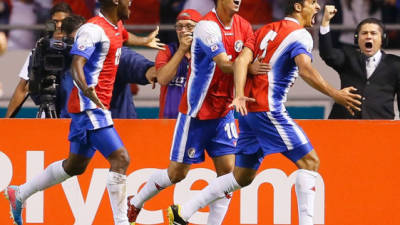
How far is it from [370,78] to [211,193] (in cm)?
203

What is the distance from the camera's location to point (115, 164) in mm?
9758

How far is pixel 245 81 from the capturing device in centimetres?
954

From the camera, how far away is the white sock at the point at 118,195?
384 inches

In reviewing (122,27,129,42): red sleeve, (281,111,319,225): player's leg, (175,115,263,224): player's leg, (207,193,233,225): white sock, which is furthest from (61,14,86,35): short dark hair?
(281,111,319,225): player's leg

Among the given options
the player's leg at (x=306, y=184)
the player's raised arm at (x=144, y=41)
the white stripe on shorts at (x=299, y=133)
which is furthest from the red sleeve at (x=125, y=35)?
the player's leg at (x=306, y=184)

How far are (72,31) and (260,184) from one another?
211cm

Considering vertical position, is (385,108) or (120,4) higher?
(120,4)

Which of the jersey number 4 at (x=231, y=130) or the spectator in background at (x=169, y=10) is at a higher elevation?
the spectator in background at (x=169, y=10)

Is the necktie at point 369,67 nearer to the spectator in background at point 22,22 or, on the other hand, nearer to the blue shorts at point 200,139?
the blue shorts at point 200,139

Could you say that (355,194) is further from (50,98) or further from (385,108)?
(50,98)

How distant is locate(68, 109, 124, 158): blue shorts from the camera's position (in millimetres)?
9773

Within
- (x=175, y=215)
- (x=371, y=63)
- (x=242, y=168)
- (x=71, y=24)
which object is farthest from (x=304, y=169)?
(x=71, y=24)

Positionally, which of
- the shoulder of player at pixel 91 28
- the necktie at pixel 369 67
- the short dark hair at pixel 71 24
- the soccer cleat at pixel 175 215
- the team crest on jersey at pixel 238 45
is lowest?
the soccer cleat at pixel 175 215

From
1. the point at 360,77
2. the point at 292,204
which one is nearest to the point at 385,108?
the point at 360,77
